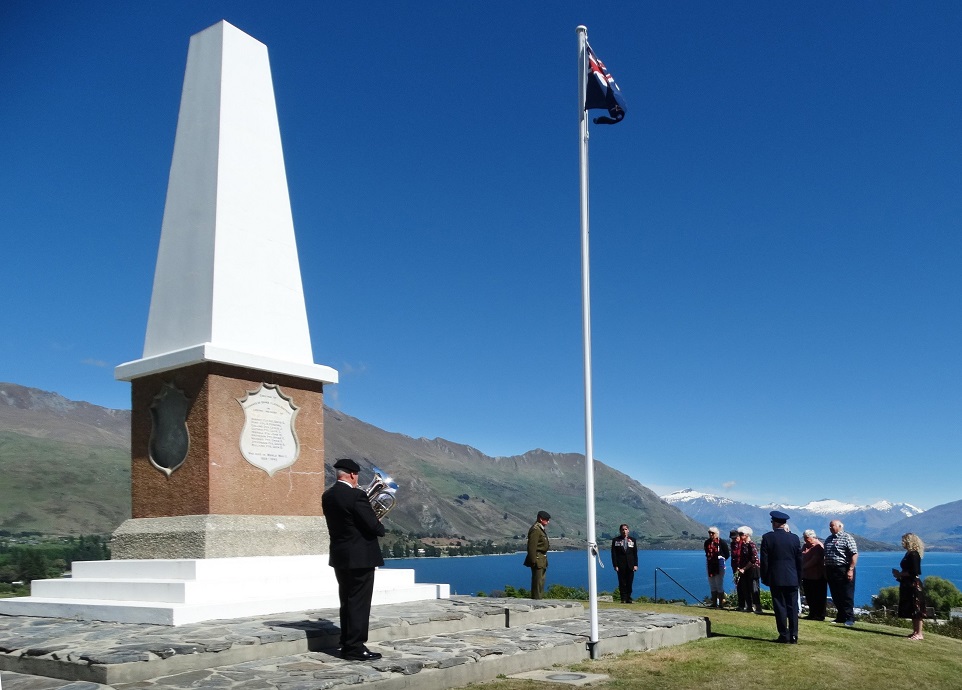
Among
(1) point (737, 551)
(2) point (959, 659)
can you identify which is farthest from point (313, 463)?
(2) point (959, 659)

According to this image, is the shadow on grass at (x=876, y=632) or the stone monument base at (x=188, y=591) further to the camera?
the shadow on grass at (x=876, y=632)

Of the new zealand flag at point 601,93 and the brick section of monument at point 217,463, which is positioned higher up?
the new zealand flag at point 601,93

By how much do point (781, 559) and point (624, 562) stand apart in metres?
6.61

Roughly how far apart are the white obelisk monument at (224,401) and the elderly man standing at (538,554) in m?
2.27

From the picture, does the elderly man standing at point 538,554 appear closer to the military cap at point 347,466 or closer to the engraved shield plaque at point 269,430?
the engraved shield plaque at point 269,430

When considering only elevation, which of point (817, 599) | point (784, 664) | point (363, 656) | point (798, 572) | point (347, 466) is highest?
point (347, 466)

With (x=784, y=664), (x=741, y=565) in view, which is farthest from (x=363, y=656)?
(x=741, y=565)

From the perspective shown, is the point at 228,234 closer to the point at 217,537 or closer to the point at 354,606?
the point at 217,537

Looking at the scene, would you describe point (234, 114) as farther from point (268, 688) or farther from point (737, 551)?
point (737, 551)

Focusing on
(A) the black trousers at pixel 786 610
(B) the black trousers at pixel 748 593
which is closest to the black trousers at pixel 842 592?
(B) the black trousers at pixel 748 593

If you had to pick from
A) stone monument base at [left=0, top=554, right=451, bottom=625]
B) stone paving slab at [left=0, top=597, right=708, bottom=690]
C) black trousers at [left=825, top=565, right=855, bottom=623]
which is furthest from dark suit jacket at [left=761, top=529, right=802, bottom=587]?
stone monument base at [left=0, top=554, right=451, bottom=625]

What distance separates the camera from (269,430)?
12.3 metres

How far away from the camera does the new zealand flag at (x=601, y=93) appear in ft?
34.8

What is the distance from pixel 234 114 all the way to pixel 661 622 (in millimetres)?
9608
